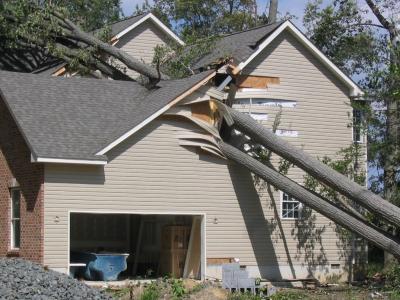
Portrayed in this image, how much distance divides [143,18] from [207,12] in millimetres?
20373

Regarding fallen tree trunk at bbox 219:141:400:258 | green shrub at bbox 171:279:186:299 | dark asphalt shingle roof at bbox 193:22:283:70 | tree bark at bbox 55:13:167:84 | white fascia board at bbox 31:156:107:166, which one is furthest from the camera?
tree bark at bbox 55:13:167:84

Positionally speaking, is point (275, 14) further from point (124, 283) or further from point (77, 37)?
point (124, 283)

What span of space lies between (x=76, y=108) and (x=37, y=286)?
8.44m

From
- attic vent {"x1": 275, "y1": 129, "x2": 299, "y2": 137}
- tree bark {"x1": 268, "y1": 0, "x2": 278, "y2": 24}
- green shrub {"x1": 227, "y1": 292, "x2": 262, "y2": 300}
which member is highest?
tree bark {"x1": 268, "y1": 0, "x2": 278, "y2": 24}

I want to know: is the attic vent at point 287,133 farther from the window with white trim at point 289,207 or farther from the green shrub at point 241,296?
the green shrub at point 241,296

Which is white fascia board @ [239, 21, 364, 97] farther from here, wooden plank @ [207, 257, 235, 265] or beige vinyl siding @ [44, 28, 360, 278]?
wooden plank @ [207, 257, 235, 265]

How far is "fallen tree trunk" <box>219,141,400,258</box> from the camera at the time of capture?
23.6 metres

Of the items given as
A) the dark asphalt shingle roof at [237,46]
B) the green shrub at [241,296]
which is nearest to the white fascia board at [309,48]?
the dark asphalt shingle roof at [237,46]

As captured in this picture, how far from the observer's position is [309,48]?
1130 inches

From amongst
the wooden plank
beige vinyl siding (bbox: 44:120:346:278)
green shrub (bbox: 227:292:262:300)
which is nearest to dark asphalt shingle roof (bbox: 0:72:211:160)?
beige vinyl siding (bbox: 44:120:346:278)

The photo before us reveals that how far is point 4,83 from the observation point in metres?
24.8

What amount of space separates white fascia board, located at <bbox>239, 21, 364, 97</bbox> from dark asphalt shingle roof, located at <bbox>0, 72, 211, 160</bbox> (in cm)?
308

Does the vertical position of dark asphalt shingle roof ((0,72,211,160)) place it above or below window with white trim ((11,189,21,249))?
above

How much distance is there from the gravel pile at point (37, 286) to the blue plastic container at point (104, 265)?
451cm
